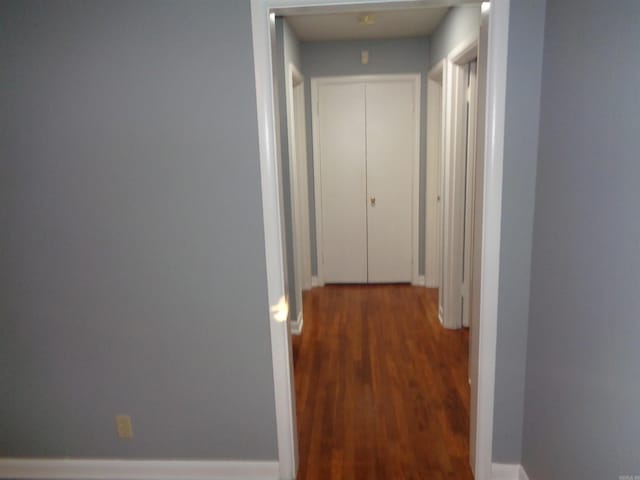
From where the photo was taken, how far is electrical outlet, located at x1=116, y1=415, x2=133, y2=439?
199 cm

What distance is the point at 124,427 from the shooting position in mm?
1994

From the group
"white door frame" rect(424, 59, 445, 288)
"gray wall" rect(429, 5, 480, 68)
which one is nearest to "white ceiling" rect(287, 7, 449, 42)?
"gray wall" rect(429, 5, 480, 68)

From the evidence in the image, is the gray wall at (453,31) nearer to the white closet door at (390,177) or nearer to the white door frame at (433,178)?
the white door frame at (433,178)

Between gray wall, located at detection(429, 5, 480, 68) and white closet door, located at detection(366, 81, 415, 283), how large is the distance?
1.59 ft

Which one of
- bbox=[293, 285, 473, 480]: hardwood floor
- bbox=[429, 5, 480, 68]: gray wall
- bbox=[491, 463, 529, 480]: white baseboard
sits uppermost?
bbox=[429, 5, 480, 68]: gray wall

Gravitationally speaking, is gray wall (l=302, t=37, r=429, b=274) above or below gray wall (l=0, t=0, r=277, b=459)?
above

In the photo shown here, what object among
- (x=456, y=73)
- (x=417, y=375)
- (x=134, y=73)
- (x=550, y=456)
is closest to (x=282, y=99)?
(x=456, y=73)

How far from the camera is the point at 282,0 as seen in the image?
1.59 meters

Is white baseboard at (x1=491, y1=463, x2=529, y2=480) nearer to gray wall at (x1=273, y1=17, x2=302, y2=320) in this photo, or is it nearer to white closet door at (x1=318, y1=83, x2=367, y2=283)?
gray wall at (x1=273, y1=17, x2=302, y2=320)

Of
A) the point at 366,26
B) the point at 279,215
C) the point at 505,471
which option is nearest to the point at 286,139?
the point at 366,26

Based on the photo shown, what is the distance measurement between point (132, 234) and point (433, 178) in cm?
330

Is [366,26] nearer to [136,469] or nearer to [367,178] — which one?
[367,178]

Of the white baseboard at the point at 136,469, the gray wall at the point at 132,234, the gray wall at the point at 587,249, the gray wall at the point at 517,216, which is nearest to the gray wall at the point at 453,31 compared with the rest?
the gray wall at the point at 517,216

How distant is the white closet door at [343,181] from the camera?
4.37 m
